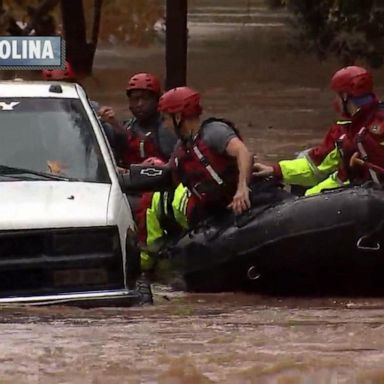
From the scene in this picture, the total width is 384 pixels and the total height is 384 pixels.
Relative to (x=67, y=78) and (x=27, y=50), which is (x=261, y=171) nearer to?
(x=67, y=78)

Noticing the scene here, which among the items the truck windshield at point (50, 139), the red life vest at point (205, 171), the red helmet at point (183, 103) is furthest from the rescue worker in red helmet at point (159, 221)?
the truck windshield at point (50, 139)

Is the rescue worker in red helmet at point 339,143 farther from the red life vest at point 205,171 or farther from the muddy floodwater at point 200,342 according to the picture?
the muddy floodwater at point 200,342

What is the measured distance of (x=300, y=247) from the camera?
843 centimetres

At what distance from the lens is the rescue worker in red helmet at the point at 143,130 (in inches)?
408

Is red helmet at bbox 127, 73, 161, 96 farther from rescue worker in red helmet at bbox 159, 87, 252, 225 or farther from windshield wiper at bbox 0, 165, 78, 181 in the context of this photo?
windshield wiper at bbox 0, 165, 78, 181

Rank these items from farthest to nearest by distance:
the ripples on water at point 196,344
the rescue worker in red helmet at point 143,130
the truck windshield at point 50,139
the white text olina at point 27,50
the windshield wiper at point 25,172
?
A: the white text olina at point 27,50 < the rescue worker in red helmet at point 143,130 < the truck windshield at point 50,139 < the windshield wiper at point 25,172 < the ripples on water at point 196,344

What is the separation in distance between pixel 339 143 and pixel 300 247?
3.89ft

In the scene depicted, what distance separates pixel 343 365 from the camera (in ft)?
18.3

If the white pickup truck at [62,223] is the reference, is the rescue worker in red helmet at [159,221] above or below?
below

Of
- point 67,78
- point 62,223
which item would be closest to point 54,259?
point 62,223

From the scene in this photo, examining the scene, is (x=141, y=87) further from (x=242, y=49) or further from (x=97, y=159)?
(x=242, y=49)

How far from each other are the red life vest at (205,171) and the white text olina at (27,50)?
196cm

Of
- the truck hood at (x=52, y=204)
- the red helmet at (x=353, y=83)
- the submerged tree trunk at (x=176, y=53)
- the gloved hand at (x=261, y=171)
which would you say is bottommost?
the submerged tree trunk at (x=176, y=53)

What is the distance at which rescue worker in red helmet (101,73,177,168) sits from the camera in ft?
34.0
